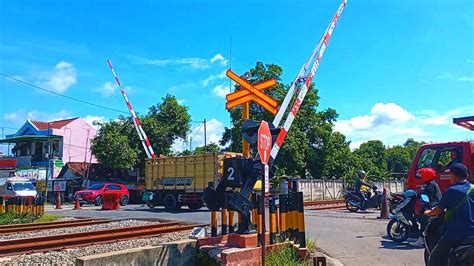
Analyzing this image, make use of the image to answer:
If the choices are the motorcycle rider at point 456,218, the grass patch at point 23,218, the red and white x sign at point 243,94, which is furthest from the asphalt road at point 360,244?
the grass patch at point 23,218

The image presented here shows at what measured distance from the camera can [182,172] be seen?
20.2 metres

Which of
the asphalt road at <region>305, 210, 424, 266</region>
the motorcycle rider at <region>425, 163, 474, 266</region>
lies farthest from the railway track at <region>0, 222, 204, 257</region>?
the motorcycle rider at <region>425, 163, 474, 266</region>

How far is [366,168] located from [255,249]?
3821cm

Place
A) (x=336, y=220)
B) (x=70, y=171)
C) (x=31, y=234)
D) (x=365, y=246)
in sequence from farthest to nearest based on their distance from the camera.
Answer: (x=70, y=171) → (x=336, y=220) → (x=31, y=234) → (x=365, y=246)

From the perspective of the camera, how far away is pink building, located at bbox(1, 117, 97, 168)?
40.4 meters

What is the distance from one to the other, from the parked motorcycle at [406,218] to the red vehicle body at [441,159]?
1.38 meters

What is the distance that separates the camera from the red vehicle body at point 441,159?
991cm

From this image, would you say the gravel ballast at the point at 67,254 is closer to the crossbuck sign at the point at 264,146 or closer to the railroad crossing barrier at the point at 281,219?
the railroad crossing barrier at the point at 281,219

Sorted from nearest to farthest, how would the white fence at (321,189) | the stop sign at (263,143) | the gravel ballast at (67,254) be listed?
the stop sign at (263,143) < the gravel ballast at (67,254) < the white fence at (321,189)

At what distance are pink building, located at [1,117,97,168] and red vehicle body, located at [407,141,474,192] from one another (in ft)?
114

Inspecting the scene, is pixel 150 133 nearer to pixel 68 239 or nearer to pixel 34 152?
pixel 34 152

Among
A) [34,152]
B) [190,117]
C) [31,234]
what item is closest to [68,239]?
[31,234]

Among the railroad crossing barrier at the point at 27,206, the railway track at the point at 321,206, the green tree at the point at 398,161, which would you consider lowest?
the railway track at the point at 321,206

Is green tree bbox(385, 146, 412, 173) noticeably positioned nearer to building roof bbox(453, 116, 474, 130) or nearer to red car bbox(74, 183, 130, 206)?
red car bbox(74, 183, 130, 206)
